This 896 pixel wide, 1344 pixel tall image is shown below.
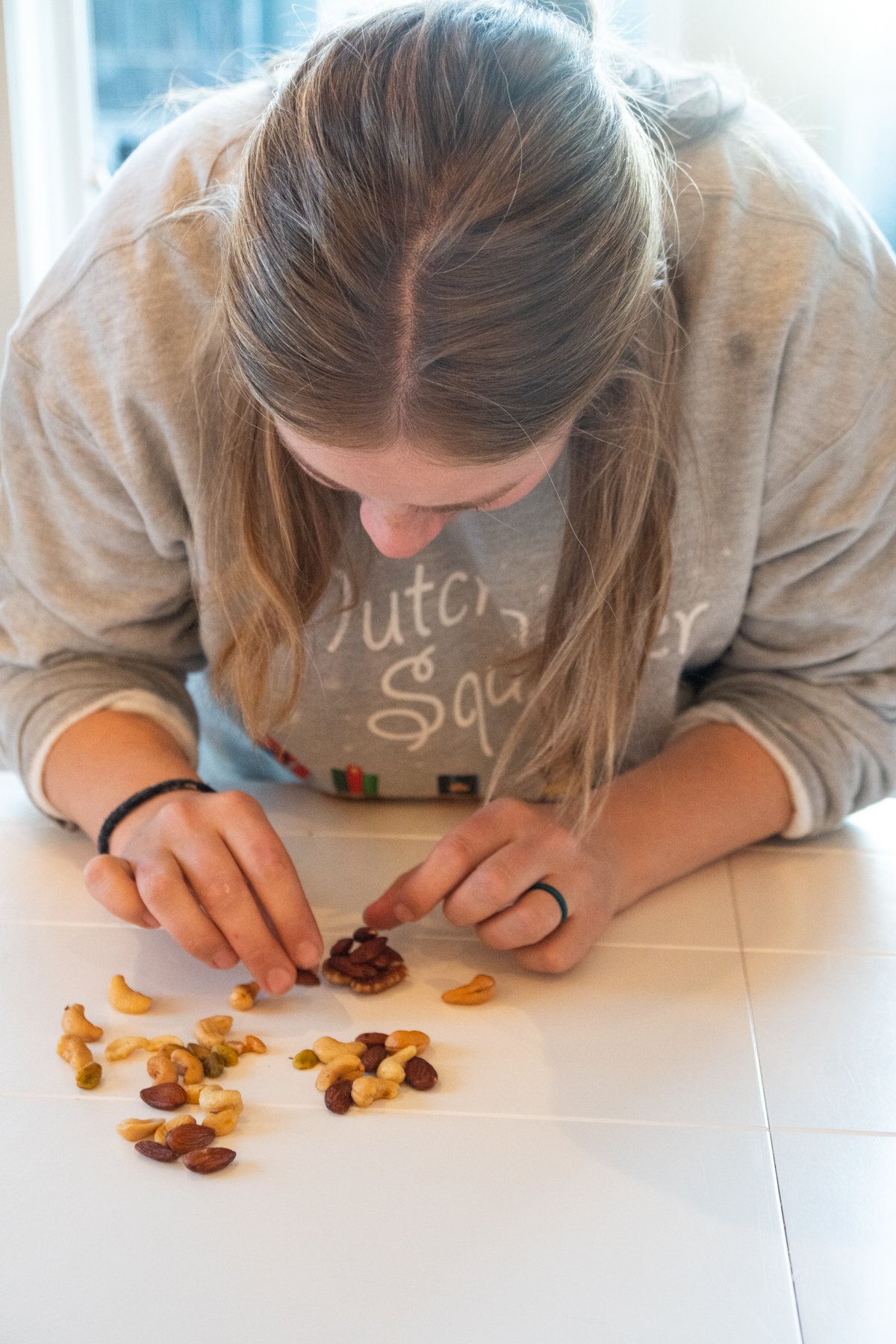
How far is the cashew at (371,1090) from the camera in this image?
77cm

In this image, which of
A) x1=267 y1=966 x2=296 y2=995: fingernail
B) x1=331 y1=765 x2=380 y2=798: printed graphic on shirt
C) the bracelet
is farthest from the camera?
x1=331 y1=765 x2=380 y2=798: printed graphic on shirt

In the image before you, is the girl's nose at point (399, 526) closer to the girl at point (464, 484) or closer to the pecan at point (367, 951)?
the girl at point (464, 484)

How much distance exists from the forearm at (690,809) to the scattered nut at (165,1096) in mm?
344

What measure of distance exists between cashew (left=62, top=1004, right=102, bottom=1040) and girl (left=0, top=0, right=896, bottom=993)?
0.26 feet

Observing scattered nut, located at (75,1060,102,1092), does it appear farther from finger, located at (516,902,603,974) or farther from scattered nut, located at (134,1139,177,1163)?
finger, located at (516,902,603,974)

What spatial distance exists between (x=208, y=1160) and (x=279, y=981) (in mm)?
156

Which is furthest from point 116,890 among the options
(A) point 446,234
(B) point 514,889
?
(A) point 446,234

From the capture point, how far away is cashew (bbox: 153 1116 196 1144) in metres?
0.75

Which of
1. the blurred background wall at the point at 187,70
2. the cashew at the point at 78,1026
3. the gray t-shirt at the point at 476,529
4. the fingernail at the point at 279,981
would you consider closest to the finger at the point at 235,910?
the fingernail at the point at 279,981

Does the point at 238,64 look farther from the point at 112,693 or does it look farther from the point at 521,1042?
the point at 521,1042

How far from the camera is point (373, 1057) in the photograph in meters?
0.81

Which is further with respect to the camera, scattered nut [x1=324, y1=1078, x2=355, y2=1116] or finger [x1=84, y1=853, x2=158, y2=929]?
finger [x1=84, y1=853, x2=158, y2=929]

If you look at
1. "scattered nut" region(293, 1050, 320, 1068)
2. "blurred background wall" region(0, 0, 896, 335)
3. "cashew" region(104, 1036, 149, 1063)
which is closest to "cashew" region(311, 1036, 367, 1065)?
"scattered nut" region(293, 1050, 320, 1068)

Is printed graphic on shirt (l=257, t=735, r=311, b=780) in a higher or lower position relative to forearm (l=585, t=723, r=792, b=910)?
lower
